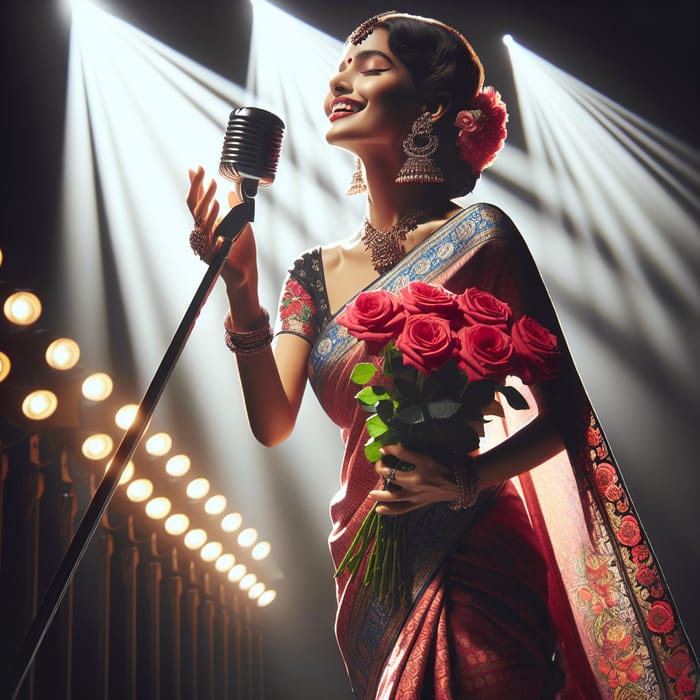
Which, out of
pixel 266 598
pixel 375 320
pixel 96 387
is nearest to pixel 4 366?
pixel 96 387

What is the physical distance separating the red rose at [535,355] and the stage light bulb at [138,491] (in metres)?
1.14

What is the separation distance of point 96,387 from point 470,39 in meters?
1.47

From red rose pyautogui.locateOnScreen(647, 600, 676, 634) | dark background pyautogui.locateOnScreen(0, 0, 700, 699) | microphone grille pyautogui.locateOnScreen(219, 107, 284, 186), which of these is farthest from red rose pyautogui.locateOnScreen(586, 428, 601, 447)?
dark background pyautogui.locateOnScreen(0, 0, 700, 699)

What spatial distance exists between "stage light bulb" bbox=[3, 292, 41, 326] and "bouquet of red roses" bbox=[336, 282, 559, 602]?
78cm

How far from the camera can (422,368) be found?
0.92m

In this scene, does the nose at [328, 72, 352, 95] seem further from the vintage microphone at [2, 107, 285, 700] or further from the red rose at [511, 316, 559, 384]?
the red rose at [511, 316, 559, 384]

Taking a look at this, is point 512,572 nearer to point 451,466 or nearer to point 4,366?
point 451,466

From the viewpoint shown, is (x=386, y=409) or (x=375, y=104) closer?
(x=386, y=409)

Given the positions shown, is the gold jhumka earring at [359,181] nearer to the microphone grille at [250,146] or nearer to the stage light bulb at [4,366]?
the microphone grille at [250,146]

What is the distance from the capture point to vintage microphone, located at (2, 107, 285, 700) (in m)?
0.70

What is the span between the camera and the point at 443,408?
93 centimetres

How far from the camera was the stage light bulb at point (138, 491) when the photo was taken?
1.81 metres

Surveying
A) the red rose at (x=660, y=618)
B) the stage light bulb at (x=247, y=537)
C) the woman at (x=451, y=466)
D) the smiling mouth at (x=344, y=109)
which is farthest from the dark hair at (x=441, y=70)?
the stage light bulb at (x=247, y=537)

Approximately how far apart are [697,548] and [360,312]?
1726 mm
